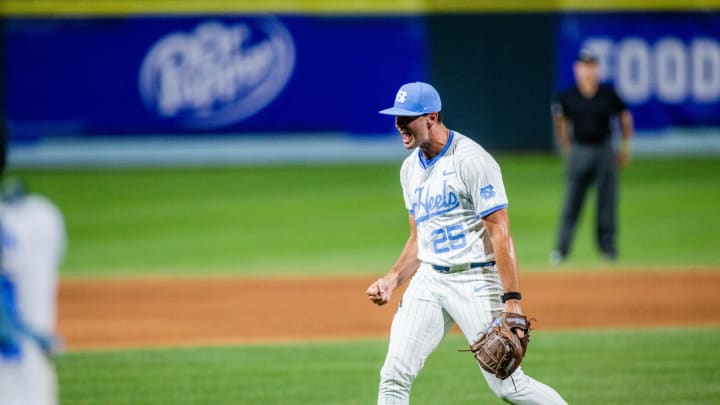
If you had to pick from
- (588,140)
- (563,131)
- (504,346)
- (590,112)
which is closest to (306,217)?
(563,131)

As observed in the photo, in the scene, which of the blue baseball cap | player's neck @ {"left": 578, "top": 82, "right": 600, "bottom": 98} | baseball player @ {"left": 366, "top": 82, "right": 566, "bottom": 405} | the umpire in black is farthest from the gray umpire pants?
the blue baseball cap

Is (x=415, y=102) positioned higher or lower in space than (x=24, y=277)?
higher

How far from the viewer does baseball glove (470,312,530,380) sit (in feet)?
19.5

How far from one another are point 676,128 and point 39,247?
23.3m

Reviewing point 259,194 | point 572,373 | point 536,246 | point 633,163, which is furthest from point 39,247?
point 633,163

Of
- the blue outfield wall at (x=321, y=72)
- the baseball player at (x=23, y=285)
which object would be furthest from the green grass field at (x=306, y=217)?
the baseball player at (x=23, y=285)

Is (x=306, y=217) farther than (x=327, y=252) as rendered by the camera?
Yes

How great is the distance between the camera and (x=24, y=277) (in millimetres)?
4656

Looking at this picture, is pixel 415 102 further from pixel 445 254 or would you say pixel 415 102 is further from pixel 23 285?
pixel 23 285

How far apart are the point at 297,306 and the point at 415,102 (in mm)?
6938

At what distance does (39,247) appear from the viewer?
4637mm

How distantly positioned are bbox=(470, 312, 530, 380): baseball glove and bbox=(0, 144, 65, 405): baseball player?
2.31m

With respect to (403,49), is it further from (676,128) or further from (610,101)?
(610,101)

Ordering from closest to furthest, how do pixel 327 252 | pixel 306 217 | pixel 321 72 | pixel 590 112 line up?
pixel 590 112 → pixel 327 252 → pixel 306 217 → pixel 321 72
